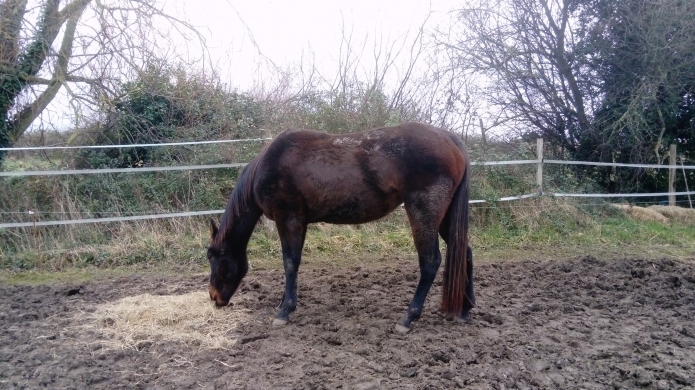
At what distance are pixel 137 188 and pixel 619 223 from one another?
829cm

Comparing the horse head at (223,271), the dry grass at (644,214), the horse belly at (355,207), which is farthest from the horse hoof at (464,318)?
the dry grass at (644,214)

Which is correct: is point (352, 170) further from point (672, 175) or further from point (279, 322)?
point (672, 175)

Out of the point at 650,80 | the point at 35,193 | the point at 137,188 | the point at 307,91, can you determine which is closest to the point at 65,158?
the point at 35,193

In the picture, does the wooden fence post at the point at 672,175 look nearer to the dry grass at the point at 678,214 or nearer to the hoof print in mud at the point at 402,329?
the dry grass at the point at 678,214

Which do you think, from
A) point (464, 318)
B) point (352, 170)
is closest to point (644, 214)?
point (464, 318)

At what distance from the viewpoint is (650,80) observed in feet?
34.6

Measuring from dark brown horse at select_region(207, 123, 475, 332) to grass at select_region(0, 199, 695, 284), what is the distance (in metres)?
1.94

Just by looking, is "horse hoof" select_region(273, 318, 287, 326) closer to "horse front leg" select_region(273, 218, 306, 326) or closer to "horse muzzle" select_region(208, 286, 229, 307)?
"horse front leg" select_region(273, 218, 306, 326)

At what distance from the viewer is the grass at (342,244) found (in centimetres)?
648

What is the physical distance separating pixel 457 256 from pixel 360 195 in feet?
3.18

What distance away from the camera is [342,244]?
23.6 feet

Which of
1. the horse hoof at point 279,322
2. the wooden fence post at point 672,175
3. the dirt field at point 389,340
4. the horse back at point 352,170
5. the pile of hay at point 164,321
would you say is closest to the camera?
the dirt field at point 389,340

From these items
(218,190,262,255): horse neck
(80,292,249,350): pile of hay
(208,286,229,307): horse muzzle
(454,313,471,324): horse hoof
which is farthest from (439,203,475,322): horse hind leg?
(208,286,229,307): horse muzzle

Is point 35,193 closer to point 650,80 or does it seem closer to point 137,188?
point 137,188
